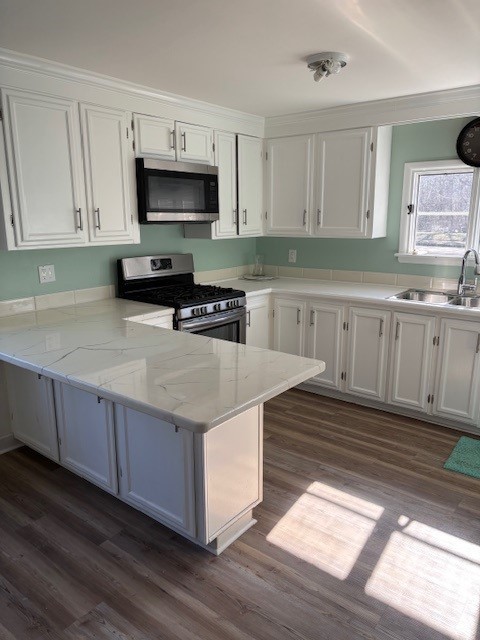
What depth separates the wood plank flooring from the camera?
68.7 inches

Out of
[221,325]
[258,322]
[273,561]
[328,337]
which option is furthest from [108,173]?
[273,561]

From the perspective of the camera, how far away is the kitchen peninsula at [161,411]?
1.74 metres

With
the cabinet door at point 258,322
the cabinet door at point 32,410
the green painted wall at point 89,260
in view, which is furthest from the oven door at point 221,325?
the cabinet door at point 32,410

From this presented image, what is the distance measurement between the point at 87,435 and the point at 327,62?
7.52ft

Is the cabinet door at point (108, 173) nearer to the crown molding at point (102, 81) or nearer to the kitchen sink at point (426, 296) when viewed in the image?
the crown molding at point (102, 81)

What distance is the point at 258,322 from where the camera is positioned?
156 inches

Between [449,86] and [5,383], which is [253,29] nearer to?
[449,86]

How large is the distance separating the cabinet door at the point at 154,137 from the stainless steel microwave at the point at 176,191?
0.07 metres

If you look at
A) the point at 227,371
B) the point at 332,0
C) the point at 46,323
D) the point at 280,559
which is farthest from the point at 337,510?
the point at 332,0

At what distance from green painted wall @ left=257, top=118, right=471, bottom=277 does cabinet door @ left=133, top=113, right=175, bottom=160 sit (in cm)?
160

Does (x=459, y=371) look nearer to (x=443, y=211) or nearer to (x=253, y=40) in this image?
(x=443, y=211)

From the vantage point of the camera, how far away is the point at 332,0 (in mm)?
1843

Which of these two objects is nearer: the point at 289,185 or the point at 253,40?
the point at 253,40

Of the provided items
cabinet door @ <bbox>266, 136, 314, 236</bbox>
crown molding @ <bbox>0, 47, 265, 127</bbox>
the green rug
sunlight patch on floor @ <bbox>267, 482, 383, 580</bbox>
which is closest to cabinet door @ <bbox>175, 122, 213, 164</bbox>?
crown molding @ <bbox>0, 47, 265, 127</bbox>
